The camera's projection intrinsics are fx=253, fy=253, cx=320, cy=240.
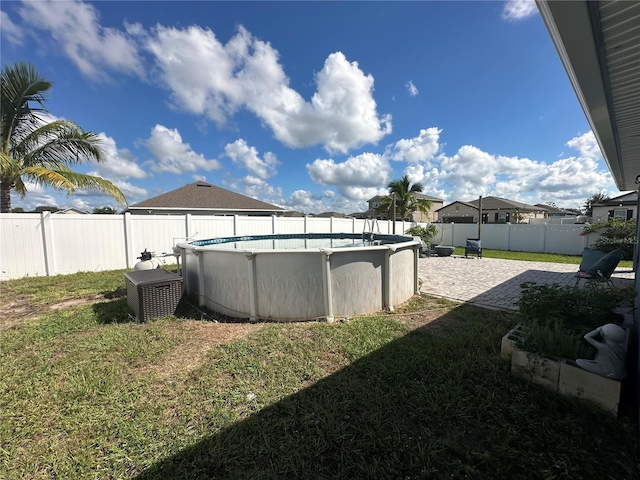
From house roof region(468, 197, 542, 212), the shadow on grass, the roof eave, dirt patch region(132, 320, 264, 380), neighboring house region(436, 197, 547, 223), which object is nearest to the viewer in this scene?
the roof eave

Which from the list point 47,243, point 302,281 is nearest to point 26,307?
point 47,243

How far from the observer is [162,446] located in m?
1.95

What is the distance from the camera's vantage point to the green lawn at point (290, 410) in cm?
176

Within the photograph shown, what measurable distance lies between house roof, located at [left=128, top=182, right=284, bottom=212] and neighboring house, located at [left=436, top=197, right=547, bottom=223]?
28.2 metres

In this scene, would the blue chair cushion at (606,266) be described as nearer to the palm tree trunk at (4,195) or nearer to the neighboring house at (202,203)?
the palm tree trunk at (4,195)

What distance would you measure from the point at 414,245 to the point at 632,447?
150 inches

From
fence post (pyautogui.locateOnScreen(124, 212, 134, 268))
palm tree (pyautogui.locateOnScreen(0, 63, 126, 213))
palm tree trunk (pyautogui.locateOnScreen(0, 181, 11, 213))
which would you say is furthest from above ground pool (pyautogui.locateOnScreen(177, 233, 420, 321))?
palm tree trunk (pyautogui.locateOnScreen(0, 181, 11, 213))

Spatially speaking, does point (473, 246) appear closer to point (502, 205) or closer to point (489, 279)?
point (489, 279)

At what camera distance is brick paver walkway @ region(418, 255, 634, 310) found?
228 inches

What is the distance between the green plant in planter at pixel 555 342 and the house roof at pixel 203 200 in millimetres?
19289

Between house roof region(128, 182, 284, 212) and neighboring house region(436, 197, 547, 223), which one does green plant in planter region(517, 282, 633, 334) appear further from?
neighboring house region(436, 197, 547, 223)

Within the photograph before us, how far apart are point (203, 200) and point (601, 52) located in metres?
20.7

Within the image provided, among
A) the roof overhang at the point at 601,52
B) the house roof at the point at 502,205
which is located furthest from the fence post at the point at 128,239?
the house roof at the point at 502,205

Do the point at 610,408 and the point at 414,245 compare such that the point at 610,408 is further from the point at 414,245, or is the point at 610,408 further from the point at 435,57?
the point at 435,57
